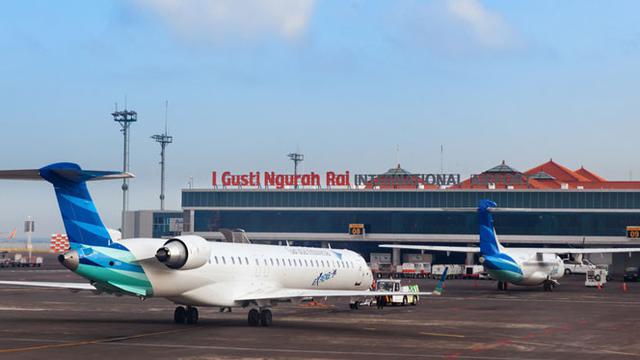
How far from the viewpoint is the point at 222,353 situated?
91.9 feet

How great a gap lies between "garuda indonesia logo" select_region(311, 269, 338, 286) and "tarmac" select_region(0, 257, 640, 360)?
154 cm

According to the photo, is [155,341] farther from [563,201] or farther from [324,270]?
[563,201]

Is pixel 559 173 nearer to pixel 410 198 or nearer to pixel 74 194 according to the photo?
pixel 410 198

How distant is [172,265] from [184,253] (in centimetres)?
65

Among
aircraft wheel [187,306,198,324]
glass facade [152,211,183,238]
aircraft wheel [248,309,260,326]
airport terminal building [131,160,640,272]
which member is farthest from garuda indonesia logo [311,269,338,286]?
glass facade [152,211,183,238]

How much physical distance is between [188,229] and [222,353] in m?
97.5

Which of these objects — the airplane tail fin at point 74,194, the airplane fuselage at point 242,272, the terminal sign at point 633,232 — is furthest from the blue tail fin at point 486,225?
the terminal sign at point 633,232

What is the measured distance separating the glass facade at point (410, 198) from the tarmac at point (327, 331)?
57945 mm

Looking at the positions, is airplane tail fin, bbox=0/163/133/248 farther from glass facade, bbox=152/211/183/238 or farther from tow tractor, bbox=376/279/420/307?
glass facade, bbox=152/211/183/238

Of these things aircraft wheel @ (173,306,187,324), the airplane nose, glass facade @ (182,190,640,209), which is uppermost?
glass facade @ (182,190,640,209)

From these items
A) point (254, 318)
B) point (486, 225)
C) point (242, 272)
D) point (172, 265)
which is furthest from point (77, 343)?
point (486, 225)

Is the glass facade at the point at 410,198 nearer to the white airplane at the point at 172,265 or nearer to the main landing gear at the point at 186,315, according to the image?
the white airplane at the point at 172,265

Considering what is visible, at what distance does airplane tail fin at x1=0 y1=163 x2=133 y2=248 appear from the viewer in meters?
32.2

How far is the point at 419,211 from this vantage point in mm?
118000
